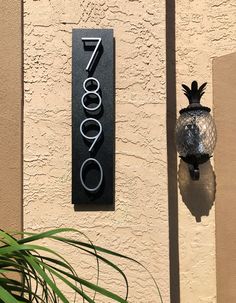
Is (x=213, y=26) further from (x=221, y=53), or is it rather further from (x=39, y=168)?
(x=39, y=168)

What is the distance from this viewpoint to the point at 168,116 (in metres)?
3.75

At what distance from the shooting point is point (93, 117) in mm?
3406

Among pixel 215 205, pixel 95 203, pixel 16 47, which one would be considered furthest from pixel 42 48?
pixel 215 205

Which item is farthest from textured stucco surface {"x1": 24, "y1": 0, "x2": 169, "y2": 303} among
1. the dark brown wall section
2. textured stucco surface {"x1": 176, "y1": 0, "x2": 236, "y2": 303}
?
the dark brown wall section

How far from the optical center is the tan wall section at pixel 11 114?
10.9ft

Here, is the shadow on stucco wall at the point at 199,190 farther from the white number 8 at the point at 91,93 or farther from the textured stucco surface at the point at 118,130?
the white number 8 at the point at 91,93

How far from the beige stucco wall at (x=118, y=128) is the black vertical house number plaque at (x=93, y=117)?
63mm

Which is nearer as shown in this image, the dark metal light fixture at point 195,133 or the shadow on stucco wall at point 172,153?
the dark metal light fixture at point 195,133

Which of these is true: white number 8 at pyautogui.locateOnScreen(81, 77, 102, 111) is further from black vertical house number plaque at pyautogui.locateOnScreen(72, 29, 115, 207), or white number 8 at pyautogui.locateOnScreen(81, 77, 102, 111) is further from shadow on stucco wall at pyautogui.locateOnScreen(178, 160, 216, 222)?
shadow on stucco wall at pyautogui.locateOnScreen(178, 160, 216, 222)

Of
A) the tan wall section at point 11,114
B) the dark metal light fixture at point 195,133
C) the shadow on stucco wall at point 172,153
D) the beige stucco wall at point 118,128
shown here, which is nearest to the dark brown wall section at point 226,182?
the dark metal light fixture at point 195,133

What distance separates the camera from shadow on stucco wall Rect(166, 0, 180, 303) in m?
3.63

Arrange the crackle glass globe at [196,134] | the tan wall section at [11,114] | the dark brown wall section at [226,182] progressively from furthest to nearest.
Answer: the dark brown wall section at [226,182], the crackle glass globe at [196,134], the tan wall section at [11,114]

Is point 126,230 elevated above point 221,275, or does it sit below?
above

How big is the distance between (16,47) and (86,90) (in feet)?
1.92
